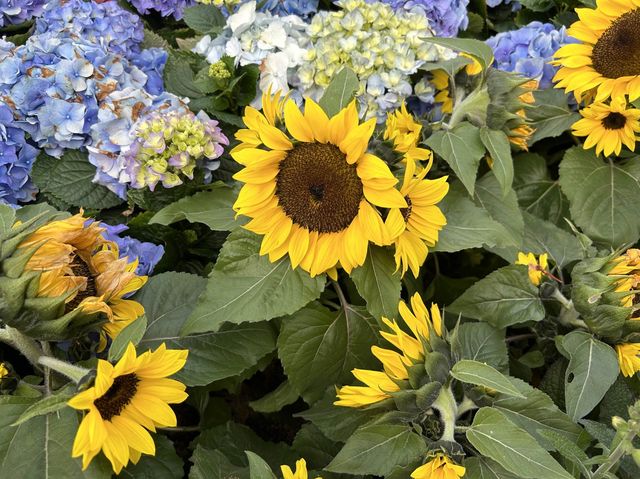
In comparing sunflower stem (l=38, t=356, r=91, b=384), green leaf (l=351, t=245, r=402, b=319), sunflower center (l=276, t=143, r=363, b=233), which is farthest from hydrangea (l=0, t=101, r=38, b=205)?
green leaf (l=351, t=245, r=402, b=319)

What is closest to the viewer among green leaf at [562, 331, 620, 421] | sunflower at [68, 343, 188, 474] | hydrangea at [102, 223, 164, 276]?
sunflower at [68, 343, 188, 474]

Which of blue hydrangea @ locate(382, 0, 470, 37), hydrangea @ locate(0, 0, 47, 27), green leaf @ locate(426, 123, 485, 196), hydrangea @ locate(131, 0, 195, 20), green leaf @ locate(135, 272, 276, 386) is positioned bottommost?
green leaf @ locate(135, 272, 276, 386)

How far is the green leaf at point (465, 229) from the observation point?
3.22 feet

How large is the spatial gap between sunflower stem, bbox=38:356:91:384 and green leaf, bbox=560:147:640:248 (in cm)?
99

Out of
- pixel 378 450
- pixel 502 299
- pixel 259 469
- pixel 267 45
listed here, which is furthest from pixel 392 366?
pixel 267 45

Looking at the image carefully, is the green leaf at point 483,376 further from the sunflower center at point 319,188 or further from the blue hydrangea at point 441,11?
the blue hydrangea at point 441,11

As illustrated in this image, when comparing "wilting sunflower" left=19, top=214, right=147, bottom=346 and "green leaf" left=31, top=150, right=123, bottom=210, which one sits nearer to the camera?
"wilting sunflower" left=19, top=214, right=147, bottom=346

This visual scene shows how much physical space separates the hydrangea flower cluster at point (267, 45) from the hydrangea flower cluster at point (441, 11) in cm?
21

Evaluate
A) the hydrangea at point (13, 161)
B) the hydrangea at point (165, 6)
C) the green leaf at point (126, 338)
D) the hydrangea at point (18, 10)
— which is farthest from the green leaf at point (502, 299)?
the hydrangea at point (18, 10)

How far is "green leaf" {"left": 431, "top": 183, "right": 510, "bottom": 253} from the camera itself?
0.98 meters

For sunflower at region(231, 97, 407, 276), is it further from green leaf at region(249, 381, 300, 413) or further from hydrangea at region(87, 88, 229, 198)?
green leaf at region(249, 381, 300, 413)

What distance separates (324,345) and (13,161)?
66 cm

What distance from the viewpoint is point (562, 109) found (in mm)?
1393

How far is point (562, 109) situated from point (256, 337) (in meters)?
0.83
